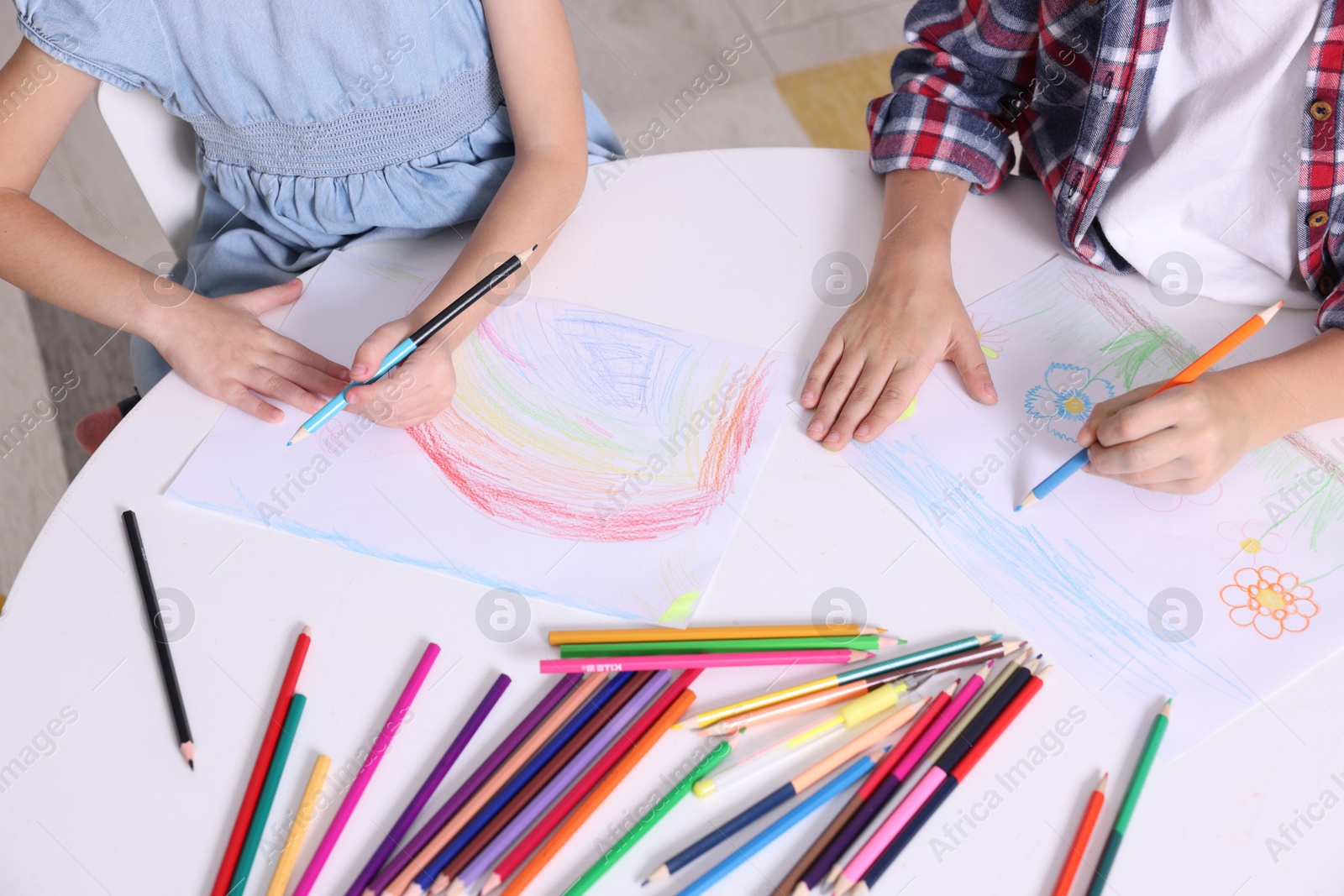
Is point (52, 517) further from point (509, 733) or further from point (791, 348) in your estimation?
point (791, 348)

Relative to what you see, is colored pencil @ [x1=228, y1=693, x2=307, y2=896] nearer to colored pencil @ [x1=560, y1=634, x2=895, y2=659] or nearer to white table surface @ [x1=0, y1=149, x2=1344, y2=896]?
white table surface @ [x1=0, y1=149, x2=1344, y2=896]

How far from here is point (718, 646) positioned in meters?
0.61

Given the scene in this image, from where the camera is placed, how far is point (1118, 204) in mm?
795

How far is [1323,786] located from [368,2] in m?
0.90

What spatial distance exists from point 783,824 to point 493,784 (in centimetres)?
17

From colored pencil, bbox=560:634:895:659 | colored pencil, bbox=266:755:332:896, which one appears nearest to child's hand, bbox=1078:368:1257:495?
colored pencil, bbox=560:634:895:659

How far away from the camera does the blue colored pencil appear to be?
21.1 inches

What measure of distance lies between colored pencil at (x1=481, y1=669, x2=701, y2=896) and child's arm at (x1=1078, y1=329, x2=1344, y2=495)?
0.32 metres

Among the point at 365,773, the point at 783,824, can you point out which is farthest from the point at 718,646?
the point at 365,773

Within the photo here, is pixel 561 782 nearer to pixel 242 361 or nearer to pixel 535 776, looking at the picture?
pixel 535 776

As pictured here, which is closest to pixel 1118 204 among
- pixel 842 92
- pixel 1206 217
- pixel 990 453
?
pixel 1206 217

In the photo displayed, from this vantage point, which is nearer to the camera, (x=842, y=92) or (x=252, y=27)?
(x=252, y=27)

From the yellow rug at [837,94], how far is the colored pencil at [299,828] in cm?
159

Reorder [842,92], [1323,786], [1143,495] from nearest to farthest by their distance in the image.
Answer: [1323,786] < [1143,495] < [842,92]
